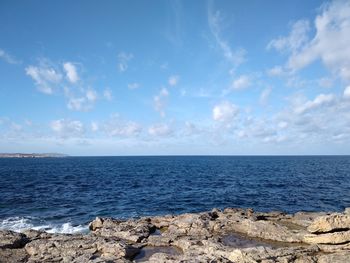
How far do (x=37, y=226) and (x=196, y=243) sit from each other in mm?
20589

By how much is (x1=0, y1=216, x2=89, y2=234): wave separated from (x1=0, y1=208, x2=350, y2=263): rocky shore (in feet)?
18.8

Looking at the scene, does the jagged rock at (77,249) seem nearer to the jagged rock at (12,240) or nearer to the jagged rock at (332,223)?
the jagged rock at (12,240)

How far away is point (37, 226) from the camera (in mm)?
33312

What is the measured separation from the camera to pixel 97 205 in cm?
4462

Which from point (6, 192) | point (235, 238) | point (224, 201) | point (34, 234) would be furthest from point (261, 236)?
point (6, 192)

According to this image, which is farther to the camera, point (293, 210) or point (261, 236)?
point (293, 210)

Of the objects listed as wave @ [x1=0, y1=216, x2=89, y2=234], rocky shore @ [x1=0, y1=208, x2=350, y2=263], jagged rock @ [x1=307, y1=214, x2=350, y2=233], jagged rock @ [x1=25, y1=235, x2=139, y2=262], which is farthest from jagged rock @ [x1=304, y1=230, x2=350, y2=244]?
wave @ [x1=0, y1=216, x2=89, y2=234]

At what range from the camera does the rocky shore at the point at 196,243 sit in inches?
731

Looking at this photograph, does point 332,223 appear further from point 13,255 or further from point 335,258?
point 13,255

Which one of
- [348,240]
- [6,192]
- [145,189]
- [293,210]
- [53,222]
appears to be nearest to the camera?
[348,240]

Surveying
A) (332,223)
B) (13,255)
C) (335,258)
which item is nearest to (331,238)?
(332,223)

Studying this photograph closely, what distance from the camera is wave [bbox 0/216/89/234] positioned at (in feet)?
103

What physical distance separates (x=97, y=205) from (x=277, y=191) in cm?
3430

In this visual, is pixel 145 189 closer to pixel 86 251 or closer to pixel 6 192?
pixel 6 192
